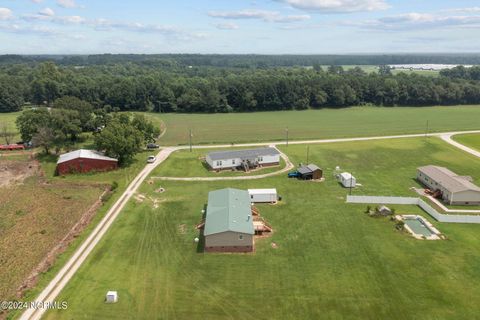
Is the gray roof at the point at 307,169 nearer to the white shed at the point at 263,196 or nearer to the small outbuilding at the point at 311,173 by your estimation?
the small outbuilding at the point at 311,173

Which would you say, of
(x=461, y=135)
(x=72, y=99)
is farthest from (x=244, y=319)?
(x=461, y=135)

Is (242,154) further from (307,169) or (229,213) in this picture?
(229,213)

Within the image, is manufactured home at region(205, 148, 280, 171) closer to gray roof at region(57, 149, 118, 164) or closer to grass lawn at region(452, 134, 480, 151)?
gray roof at region(57, 149, 118, 164)

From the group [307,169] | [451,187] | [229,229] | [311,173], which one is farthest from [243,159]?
[451,187]

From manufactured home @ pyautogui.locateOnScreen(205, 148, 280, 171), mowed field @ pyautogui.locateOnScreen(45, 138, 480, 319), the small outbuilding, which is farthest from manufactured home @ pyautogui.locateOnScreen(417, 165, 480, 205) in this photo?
manufactured home @ pyautogui.locateOnScreen(205, 148, 280, 171)

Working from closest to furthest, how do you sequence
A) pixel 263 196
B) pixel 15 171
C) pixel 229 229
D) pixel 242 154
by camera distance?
1. pixel 229 229
2. pixel 263 196
3. pixel 15 171
4. pixel 242 154

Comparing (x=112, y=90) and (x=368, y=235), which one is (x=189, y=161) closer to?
(x=368, y=235)
